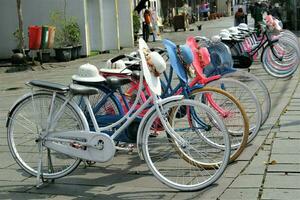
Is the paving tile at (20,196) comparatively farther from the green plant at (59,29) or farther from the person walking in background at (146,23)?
the person walking in background at (146,23)

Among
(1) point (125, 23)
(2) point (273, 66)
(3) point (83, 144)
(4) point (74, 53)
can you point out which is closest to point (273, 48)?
(2) point (273, 66)

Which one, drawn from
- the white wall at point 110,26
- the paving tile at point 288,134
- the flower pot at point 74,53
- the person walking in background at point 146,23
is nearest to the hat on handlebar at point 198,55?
the paving tile at point 288,134

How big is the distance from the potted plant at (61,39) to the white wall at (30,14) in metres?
0.40

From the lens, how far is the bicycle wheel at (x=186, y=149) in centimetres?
490

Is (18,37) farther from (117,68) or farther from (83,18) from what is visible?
(117,68)

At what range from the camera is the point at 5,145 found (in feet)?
23.4

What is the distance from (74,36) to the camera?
1980 cm

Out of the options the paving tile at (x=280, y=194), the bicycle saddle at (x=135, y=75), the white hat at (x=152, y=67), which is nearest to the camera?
the paving tile at (x=280, y=194)

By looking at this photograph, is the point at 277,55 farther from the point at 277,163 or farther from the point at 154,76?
the point at 154,76

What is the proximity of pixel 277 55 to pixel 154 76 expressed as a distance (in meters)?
6.95

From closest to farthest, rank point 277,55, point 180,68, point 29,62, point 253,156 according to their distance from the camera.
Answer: point 180,68 < point 253,156 < point 277,55 < point 29,62

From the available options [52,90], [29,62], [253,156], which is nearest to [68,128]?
[52,90]

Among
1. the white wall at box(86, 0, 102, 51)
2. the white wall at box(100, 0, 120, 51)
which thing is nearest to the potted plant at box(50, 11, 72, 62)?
the white wall at box(86, 0, 102, 51)

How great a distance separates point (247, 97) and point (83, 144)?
205cm
